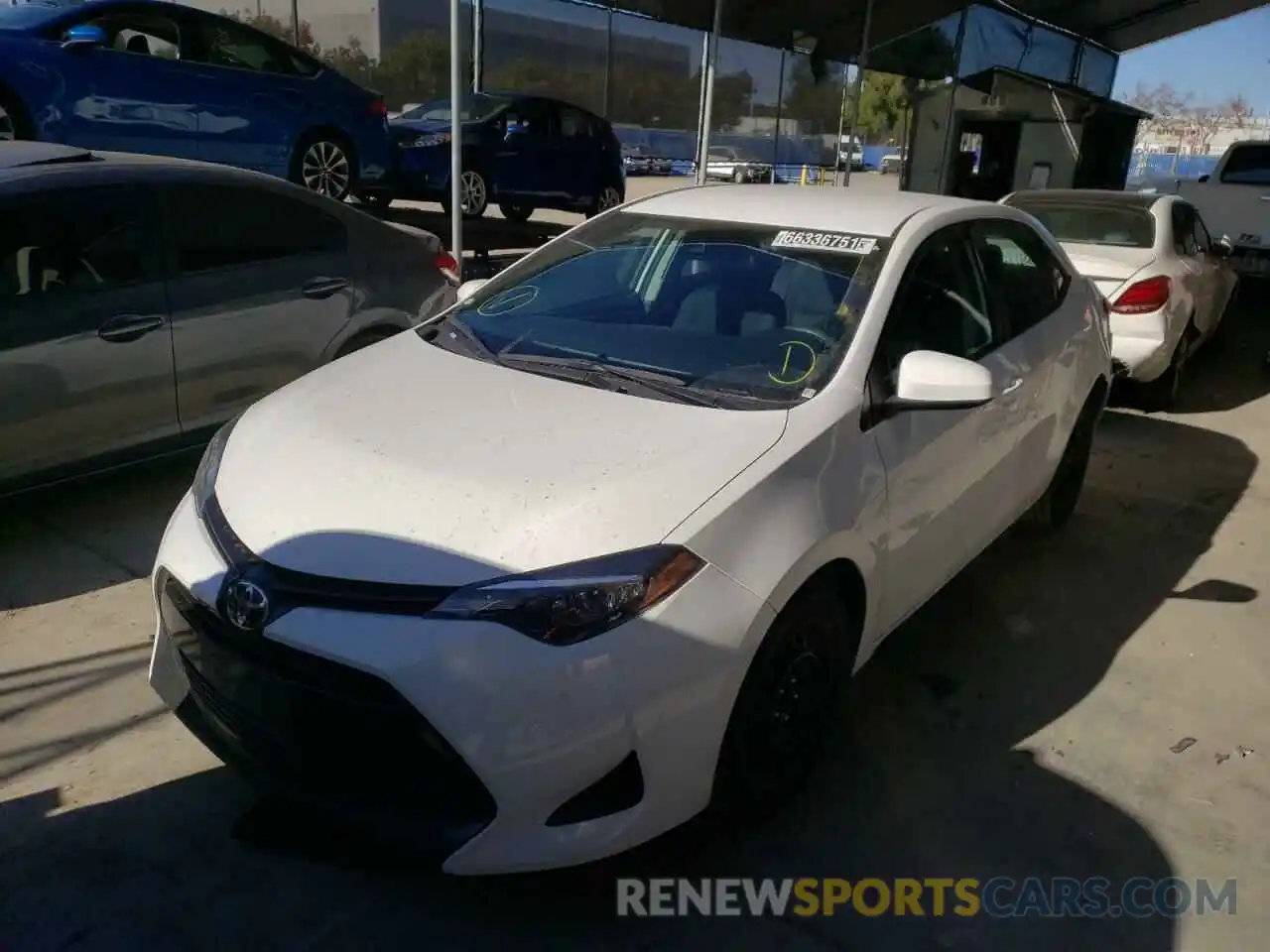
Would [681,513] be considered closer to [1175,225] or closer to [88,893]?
[88,893]

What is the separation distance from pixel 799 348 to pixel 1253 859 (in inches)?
74.3

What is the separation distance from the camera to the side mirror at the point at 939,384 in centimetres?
293

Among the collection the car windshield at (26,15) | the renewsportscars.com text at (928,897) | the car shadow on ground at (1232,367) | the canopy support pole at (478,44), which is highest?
the canopy support pole at (478,44)

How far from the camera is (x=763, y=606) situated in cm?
240

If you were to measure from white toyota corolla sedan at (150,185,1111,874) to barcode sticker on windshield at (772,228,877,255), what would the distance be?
0.04 ft

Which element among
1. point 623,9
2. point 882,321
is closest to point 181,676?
point 882,321

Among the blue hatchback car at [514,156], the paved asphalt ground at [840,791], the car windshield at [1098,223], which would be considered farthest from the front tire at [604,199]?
the paved asphalt ground at [840,791]

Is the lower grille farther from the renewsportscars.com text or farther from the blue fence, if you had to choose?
the blue fence

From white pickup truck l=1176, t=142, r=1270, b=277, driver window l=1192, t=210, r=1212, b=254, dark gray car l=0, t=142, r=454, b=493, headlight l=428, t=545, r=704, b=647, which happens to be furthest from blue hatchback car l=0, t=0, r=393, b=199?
white pickup truck l=1176, t=142, r=1270, b=277

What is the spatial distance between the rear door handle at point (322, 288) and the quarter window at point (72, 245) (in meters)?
0.79

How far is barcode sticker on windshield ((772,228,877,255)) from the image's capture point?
3.35 m

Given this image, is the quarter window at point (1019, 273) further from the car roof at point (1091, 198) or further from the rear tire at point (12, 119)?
the rear tire at point (12, 119)

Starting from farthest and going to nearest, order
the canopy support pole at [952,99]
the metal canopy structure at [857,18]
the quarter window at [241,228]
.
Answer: the canopy support pole at [952,99] → the metal canopy structure at [857,18] → the quarter window at [241,228]

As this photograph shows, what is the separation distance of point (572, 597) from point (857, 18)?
51.9 ft
